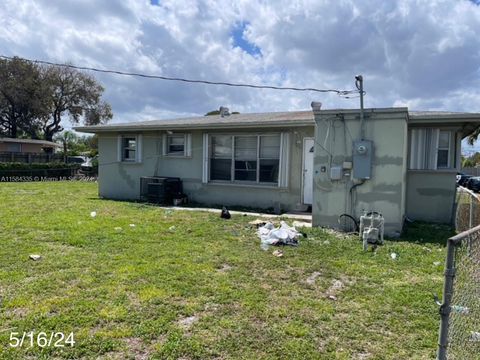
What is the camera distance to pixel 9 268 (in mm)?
4871

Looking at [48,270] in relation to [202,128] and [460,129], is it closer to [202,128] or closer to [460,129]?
[202,128]

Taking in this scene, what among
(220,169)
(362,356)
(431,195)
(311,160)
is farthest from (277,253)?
(220,169)

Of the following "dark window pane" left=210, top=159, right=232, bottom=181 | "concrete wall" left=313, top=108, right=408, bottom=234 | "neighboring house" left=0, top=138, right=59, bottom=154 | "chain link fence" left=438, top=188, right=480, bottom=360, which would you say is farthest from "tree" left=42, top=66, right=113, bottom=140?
"chain link fence" left=438, top=188, right=480, bottom=360

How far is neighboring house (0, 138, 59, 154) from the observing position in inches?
1224

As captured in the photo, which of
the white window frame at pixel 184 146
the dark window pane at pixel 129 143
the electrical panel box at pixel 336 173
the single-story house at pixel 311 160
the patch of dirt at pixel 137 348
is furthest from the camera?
the dark window pane at pixel 129 143

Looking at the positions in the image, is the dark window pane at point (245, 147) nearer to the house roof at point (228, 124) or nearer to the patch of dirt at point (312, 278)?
the house roof at point (228, 124)

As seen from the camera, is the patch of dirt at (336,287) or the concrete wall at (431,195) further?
the concrete wall at (431,195)

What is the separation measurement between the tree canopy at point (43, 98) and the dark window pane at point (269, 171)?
107 ft

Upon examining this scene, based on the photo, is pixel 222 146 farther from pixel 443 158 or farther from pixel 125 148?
pixel 443 158

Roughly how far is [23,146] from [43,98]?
5.94m

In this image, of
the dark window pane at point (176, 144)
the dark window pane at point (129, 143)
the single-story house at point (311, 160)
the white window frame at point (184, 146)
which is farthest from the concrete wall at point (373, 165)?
the dark window pane at point (129, 143)

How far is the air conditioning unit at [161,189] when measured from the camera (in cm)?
1170

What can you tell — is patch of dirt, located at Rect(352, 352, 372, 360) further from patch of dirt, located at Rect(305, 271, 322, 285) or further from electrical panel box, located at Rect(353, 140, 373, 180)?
electrical panel box, located at Rect(353, 140, 373, 180)
